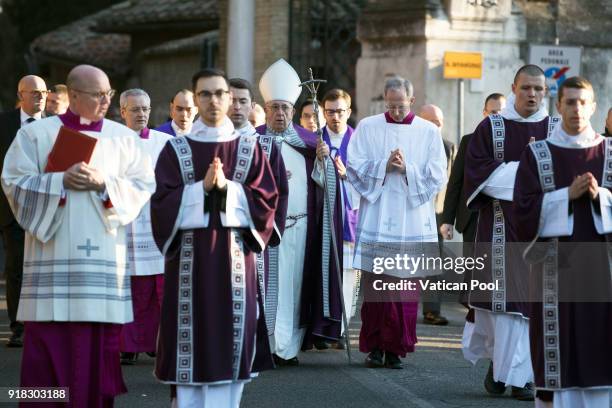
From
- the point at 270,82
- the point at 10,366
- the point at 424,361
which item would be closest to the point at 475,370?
the point at 424,361

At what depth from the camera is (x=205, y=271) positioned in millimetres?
8281

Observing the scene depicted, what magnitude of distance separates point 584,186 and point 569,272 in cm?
57

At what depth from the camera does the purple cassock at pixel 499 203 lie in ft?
33.9

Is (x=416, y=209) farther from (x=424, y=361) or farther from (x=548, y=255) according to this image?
(x=548, y=255)

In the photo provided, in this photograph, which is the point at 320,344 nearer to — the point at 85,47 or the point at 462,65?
the point at 462,65

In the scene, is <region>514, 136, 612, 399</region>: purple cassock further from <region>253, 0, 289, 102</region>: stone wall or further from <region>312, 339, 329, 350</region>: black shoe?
<region>253, 0, 289, 102</region>: stone wall

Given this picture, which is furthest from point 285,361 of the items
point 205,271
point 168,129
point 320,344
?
point 205,271

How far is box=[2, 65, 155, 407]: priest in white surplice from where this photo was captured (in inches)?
316

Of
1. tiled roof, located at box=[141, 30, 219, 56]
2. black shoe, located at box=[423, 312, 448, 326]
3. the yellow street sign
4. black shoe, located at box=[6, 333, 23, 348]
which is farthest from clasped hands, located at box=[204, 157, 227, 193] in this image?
tiled roof, located at box=[141, 30, 219, 56]

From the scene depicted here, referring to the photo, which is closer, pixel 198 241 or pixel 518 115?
pixel 198 241

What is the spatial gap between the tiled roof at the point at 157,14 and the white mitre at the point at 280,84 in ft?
74.6

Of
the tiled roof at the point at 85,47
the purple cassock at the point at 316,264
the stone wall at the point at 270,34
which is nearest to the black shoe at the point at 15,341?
the purple cassock at the point at 316,264

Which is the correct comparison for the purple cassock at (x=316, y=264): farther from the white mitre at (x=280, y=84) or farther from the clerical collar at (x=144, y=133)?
the clerical collar at (x=144, y=133)

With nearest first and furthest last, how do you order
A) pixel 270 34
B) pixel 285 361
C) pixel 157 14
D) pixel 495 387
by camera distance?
pixel 495 387
pixel 285 361
pixel 270 34
pixel 157 14
